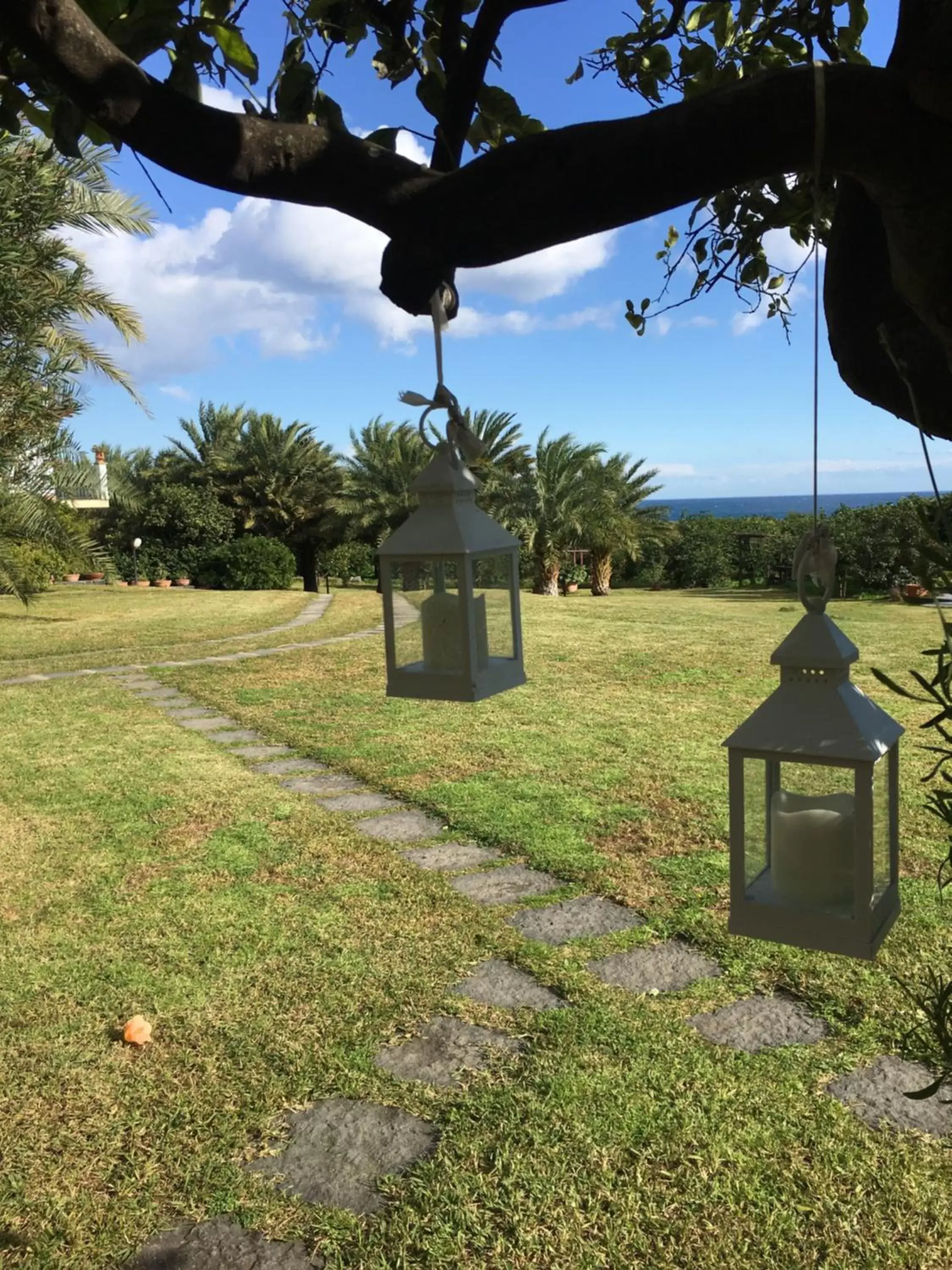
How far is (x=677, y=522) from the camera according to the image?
1008 inches

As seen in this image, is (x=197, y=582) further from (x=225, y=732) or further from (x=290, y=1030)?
(x=290, y=1030)

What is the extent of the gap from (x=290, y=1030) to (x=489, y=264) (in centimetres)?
287

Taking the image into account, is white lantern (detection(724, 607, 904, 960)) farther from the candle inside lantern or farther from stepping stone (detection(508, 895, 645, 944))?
stepping stone (detection(508, 895, 645, 944))

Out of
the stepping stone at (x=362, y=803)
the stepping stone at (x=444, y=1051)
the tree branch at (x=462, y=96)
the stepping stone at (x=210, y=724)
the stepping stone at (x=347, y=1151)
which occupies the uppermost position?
the tree branch at (x=462, y=96)

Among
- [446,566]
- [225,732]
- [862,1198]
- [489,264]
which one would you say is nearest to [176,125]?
[489,264]

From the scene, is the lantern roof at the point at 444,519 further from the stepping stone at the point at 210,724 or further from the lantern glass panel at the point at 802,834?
the stepping stone at the point at 210,724

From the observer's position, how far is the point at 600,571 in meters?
23.4

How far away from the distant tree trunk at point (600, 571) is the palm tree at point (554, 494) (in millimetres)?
1681

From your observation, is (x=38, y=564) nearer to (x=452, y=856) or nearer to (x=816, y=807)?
(x=452, y=856)

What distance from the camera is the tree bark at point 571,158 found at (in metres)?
1.04

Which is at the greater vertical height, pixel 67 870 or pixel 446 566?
pixel 446 566

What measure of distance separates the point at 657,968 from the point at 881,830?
2311 mm

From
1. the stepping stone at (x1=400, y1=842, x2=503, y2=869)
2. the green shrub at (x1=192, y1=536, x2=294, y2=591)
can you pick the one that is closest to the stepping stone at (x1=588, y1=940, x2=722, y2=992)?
the stepping stone at (x1=400, y1=842, x2=503, y2=869)

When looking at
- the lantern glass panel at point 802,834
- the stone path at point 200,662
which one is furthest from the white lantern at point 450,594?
the stone path at point 200,662
